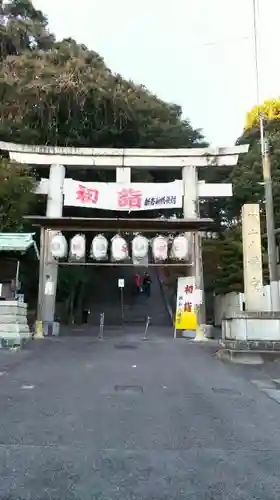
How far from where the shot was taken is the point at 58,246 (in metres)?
22.9

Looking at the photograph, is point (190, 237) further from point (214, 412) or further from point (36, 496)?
point (36, 496)

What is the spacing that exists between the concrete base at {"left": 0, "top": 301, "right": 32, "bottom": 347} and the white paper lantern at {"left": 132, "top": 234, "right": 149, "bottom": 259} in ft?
21.6

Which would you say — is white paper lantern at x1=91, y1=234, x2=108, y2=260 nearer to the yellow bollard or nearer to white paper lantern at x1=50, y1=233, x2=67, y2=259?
white paper lantern at x1=50, y1=233, x2=67, y2=259

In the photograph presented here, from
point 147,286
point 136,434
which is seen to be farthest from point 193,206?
point 136,434

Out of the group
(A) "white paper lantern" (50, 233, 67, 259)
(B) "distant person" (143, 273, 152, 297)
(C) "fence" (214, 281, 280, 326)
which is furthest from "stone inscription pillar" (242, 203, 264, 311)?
(B) "distant person" (143, 273, 152, 297)

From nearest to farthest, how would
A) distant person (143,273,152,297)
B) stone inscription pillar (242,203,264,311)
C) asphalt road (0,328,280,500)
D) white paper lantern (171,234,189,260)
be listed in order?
asphalt road (0,328,280,500) → stone inscription pillar (242,203,264,311) → white paper lantern (171,234,189,260) → distant person (143,273,152,297)

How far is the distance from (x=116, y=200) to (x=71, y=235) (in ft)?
9.36

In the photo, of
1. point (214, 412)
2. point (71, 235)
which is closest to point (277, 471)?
point (214, 412)

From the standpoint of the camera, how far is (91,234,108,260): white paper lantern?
23234mm

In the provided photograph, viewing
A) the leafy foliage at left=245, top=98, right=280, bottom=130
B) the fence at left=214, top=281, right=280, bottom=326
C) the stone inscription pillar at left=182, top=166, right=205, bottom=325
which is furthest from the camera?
the leafy foliage at left=245, top=98, right=280, bottom=130

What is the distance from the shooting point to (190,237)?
78.7ft

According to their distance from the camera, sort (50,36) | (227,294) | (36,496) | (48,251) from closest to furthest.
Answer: (36,496) < (48,251) < (227,294) < (50,36)

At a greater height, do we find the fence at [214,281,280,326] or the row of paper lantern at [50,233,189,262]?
the row of paper lantern at [50,233,189,262]

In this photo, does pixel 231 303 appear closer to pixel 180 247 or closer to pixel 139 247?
pixel 180 247
